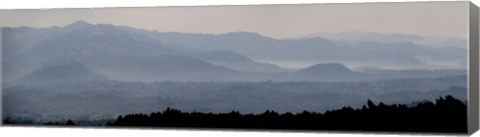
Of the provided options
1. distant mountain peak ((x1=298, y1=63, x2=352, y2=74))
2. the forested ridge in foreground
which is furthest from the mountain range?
the forested ridge in foreground

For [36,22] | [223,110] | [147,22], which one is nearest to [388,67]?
[223,110]

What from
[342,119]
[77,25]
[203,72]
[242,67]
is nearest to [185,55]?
[203,72]

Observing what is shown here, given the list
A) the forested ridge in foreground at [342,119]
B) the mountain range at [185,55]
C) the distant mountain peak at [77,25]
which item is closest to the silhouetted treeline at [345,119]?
the forested ridge in foreground at [342,119]

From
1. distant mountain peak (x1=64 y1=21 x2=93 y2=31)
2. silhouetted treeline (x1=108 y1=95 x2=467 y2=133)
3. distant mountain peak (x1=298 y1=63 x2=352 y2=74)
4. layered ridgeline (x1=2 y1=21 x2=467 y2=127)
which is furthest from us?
distant mountain peak (x1=64 y1=21 x2=93 y2=31)

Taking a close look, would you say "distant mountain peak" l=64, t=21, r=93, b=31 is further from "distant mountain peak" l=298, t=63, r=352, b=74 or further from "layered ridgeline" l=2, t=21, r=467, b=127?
"distant mountain peak" l=298, t=63, r=352, b=74

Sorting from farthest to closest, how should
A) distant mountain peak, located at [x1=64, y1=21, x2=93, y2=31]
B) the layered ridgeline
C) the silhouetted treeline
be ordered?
1. distant mountain peak, located at [x1=64, y1=21, x2=93, y2=31]
2. the layered ridgeline
3. the silhouetted treeline

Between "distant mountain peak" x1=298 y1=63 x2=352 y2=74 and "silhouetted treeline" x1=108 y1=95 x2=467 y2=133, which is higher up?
"distant mountain peak" x1=298 y1=63 x2=352 y2=74

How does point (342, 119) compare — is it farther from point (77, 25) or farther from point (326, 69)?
point (77, 25)
